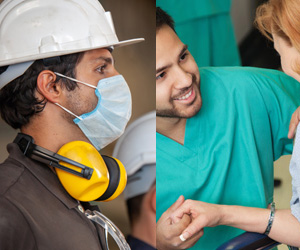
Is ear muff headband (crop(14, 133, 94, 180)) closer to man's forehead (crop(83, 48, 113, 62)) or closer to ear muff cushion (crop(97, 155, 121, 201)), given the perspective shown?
ear muff cushion (crop(97, 155, 121, 201))

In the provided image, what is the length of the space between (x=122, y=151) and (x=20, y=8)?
400mm

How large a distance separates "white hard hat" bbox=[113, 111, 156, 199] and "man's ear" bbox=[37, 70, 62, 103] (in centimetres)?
23

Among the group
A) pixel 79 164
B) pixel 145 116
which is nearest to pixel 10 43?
pixel 79 164

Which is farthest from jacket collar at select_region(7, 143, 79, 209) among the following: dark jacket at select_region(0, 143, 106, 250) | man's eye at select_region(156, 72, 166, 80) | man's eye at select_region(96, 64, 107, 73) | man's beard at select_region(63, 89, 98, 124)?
man's eye at select_region(156, 72, 166, 80)

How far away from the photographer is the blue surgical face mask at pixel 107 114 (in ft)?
3.17

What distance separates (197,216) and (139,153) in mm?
201

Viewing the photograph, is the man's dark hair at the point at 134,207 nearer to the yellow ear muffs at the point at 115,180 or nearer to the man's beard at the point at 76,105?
the yellow ear muffs at the point at 115,180

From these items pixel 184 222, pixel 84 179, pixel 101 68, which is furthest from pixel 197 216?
pixel 101 68

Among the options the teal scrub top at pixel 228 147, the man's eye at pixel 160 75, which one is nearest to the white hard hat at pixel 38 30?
the man's eye at pixel 160 75

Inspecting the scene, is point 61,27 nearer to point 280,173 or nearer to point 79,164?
point 79,164

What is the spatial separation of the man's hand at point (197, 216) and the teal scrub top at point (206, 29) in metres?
0.35

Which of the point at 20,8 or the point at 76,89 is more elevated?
the point at 20,8

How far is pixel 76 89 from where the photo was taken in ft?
3.10

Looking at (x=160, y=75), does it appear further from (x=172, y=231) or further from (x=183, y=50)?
(x=172, y=231)
